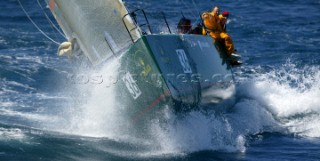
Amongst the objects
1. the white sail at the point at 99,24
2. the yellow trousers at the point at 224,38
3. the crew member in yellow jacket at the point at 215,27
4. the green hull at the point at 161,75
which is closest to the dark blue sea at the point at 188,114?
the green hull at the point at 161,75

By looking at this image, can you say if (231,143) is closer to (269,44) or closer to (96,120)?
(96,120)

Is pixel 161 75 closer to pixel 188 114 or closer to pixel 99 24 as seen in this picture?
pixel 188 114

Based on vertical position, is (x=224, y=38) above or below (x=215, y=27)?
below

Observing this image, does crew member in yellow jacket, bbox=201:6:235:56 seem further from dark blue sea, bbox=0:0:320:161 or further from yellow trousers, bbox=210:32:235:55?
dark blue sea, bbox=0:0:320:161

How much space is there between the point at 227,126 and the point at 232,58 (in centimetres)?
206

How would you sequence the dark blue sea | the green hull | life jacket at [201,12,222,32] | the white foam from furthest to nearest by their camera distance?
the white foam, life jacket at [201,12,222,32], the dark blue sea, the green hull

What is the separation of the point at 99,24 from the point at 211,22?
222cm

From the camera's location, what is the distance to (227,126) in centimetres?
955

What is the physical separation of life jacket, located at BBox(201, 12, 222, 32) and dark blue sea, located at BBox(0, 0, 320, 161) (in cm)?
64

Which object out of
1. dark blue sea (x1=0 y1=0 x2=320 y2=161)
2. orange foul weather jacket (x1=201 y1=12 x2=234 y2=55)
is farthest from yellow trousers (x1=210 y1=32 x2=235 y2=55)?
dark blue sea (x1=0 y1=0 x2=320 y2=161)

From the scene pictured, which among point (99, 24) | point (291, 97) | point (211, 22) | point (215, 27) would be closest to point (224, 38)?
point (215, 27)

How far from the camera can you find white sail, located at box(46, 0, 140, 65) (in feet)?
30.8

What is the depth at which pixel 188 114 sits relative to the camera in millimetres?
8727

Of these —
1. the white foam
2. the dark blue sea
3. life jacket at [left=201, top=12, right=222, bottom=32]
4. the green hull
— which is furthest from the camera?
the white foam
